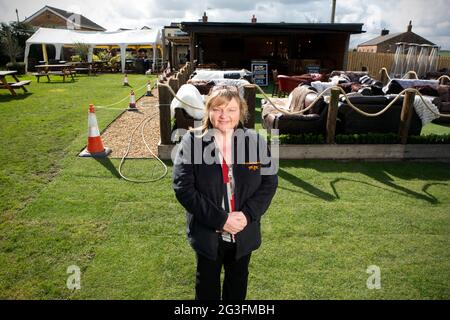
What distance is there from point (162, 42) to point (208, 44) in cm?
566

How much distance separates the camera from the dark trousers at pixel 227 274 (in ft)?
7.39

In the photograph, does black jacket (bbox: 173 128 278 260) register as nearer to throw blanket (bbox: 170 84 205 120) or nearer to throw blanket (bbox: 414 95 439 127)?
throw blanket (bbox: 170 84 205 120)

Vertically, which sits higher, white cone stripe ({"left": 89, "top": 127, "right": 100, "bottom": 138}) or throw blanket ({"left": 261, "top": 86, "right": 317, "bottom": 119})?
throw blanket ({"left": 261, "top": 86, "right": 317, "bottom": 119})

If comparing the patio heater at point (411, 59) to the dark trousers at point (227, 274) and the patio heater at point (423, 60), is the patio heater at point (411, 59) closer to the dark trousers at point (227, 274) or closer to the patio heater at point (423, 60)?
the patio heater at point (423, 60)

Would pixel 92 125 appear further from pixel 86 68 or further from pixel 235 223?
pixel 86 68

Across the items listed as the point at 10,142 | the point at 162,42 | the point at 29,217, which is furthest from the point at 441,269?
the point at 162,42

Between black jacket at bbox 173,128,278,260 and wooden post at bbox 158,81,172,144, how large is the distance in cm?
390

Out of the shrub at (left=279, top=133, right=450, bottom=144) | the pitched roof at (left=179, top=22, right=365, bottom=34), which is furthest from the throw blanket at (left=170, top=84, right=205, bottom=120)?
the pitched roof at (left=179, top=22, right=365, bottom=34)

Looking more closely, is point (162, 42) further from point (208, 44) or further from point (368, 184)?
point (368, 184)

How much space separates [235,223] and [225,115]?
0.76 m

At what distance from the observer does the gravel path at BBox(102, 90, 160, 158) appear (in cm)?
643

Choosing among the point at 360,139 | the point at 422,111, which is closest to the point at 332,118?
the point at 360,139

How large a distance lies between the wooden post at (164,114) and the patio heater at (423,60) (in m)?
20.3
